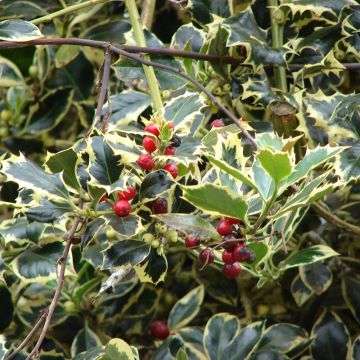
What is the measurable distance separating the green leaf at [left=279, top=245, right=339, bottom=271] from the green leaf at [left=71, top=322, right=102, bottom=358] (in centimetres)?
38

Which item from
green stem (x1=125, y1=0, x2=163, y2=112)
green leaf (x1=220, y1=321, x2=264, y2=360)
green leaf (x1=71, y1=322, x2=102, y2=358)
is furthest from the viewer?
green leaf (x1=71, y1=322, x2=102, y2=358)

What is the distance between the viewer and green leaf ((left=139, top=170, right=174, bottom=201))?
938 millimetres

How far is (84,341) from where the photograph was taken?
140cm

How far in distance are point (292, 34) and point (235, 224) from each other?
0.52 meters

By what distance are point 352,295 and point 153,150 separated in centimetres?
59

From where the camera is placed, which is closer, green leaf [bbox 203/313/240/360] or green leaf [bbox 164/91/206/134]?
green leaf [bbox 164/91/206/134]

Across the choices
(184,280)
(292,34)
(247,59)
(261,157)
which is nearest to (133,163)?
(261,157)

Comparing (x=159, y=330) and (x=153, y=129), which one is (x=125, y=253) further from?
(x=159, y=330)

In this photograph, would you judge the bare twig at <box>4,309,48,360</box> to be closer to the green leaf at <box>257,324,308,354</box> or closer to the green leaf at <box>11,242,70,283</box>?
the green leaf at <box>11,242,70,283</box>

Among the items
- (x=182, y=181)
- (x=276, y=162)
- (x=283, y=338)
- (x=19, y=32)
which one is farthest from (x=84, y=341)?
(x=276, y=162)

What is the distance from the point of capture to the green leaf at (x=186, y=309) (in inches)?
56.1

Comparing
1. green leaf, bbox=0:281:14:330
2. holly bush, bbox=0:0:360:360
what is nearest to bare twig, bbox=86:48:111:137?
holly bush, bbox=0:0:360:360

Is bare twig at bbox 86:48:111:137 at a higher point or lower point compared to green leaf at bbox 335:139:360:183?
higher

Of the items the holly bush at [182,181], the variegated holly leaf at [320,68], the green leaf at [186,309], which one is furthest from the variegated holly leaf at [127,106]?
the green leaf at [186,309]
